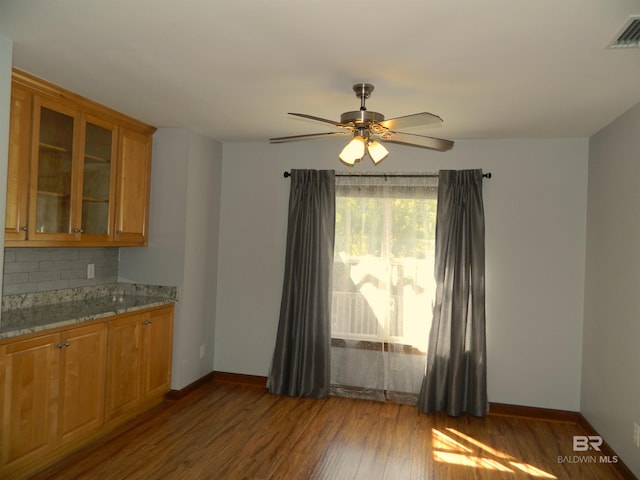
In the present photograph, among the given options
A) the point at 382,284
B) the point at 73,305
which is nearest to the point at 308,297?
the point at 382,284

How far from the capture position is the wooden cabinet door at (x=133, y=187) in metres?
3.85

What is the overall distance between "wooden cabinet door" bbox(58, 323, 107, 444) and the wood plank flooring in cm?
20

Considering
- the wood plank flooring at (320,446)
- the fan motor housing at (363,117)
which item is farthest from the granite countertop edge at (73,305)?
the fan motor housing at (363,117)

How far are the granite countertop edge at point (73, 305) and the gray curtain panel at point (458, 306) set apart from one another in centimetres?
240

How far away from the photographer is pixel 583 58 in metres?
2.37

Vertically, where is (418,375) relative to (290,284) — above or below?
below

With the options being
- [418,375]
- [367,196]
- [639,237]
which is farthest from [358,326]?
[639,237]

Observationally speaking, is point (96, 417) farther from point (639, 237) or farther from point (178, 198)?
point (639, 237)

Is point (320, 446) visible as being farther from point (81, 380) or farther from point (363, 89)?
point (363, 89)

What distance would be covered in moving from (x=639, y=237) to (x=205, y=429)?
3.35m

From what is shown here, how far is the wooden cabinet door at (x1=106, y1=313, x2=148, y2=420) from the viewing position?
3.42 meters

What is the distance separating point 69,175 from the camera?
3.27 m

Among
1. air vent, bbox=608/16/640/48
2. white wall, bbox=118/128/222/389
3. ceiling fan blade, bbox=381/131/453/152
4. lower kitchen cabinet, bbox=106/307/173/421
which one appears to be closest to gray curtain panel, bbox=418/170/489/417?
ceiling fan blade, bbox=381/131/453/152

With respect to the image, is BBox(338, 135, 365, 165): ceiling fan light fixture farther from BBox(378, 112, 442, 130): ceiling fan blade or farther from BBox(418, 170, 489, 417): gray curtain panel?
BBox(418, 170, 489, 417): gray curtain panel
